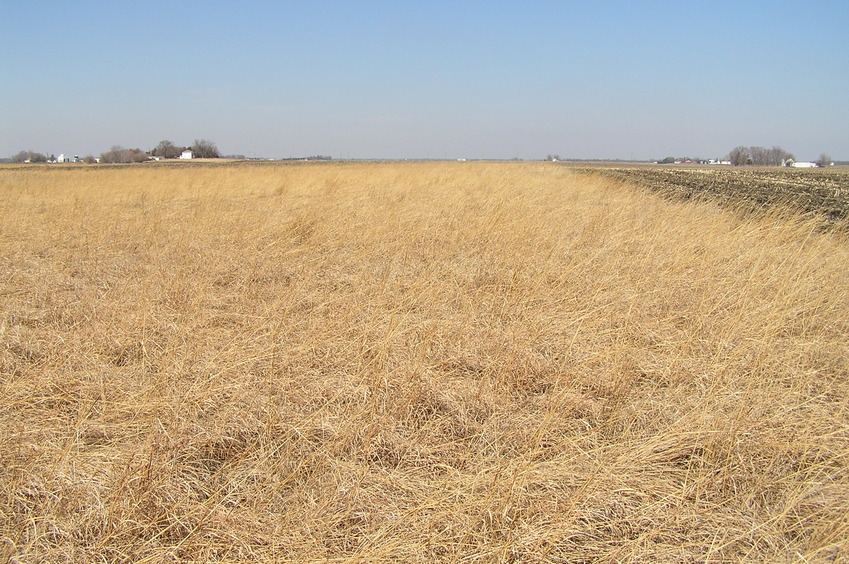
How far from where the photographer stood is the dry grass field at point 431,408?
5.94 ft

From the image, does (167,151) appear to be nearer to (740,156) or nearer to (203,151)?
(203,151)

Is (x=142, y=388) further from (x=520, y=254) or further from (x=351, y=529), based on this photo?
(x=520, y=254)

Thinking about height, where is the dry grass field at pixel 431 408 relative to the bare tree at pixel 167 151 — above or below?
below

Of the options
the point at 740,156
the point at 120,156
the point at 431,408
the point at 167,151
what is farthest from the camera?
the point at 740,156

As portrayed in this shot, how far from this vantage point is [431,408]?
268 centimetres

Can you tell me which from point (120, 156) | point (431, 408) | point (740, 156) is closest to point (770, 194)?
point (431, 408)

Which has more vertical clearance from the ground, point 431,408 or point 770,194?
point 770,194

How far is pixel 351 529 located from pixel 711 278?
4.12m

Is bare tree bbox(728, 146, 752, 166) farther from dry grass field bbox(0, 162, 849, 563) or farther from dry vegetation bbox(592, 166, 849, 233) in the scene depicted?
dry grass field bbox(0, 162, 849, 563)

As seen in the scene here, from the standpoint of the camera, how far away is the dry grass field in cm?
181

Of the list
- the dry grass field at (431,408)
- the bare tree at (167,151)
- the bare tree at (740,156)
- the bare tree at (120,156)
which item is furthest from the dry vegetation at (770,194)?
the bare tree at (740,156)

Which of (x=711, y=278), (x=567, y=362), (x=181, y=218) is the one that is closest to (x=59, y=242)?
(x=181, y=218)

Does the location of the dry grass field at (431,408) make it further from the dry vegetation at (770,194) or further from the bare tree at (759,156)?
the bare tree at (759,156)

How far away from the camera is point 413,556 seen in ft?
5.61
